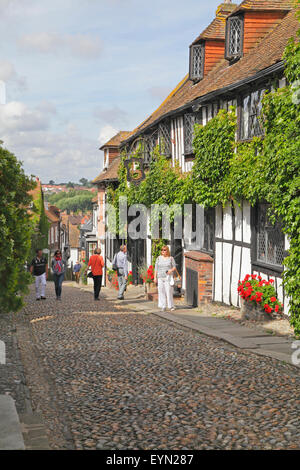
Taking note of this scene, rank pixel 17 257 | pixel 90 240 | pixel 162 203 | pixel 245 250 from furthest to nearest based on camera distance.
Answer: pixel 90 240, pixel 162 203, pixel 245 250, pixel 17 257

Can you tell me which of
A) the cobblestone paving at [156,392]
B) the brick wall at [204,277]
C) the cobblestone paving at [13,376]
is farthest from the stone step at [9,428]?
the brick wall at [204,277]

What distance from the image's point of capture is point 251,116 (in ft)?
41.7

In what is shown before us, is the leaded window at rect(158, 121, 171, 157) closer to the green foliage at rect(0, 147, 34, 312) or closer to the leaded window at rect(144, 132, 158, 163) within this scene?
the leaded window at rect(144, 132, 158, 163)

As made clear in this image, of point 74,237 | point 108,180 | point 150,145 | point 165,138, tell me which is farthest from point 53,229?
point 165,138

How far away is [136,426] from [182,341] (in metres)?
4.48

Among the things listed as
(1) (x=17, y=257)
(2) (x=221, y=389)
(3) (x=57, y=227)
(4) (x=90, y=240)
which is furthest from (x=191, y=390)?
(3) (x=57, y=227)

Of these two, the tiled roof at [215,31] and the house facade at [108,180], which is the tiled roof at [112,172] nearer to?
the house facade at [108,180]

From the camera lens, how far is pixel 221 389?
6.50 meters

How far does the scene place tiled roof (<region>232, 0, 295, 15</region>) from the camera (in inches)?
590

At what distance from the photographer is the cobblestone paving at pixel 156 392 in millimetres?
5012

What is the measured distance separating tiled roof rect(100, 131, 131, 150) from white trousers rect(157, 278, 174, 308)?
20428 mm

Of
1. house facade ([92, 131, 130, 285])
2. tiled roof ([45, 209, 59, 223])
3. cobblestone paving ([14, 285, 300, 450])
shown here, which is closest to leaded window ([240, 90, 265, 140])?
cobblestone paving ([14, 285, 300, 450])

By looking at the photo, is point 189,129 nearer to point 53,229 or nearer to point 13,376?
point 13,376
